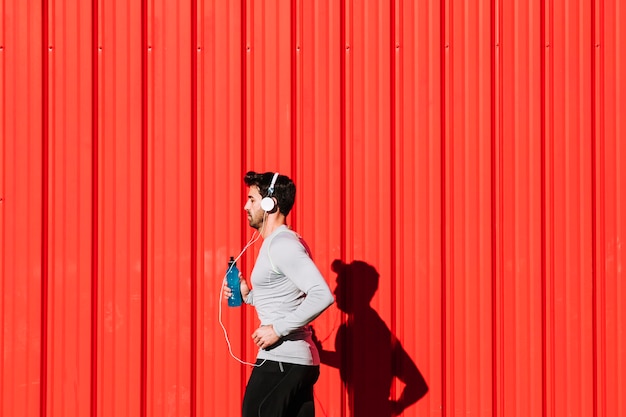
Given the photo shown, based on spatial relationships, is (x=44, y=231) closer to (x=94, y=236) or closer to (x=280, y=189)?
(x=94, y=236)

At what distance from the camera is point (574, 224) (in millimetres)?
5676

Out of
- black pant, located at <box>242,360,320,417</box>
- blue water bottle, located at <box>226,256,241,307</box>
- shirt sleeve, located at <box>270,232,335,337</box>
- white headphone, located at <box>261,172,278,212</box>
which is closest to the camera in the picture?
shirt sleeve, located at <box>270,232,335,337</box>

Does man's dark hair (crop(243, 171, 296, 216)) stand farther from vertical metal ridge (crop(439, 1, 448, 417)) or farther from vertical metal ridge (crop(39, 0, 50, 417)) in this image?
vertical metal ridge (crop(39, 0, 50, 417))

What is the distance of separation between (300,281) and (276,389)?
1.77 ft

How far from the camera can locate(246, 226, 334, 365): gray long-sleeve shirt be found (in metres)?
4.23

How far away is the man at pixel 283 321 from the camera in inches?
167

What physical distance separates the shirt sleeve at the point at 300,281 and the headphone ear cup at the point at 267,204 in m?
0.19

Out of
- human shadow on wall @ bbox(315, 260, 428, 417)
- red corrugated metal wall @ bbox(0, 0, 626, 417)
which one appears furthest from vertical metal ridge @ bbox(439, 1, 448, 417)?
human shadow on wall @ bbox(315, 260, 428, 417)

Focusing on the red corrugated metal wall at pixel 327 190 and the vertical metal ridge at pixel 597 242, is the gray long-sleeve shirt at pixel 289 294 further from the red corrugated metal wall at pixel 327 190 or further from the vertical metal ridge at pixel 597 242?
the vertical metal ridge at pixel 597 242

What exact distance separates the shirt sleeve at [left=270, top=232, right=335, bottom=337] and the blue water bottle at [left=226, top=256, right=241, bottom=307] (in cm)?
60

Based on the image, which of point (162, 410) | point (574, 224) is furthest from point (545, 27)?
point (162, 410)

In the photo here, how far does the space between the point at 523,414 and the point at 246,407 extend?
2075 mm

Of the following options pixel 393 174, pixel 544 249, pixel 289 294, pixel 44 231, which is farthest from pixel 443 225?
pixel 44 231

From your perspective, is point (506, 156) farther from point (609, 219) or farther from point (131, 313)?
point (131, 313)
